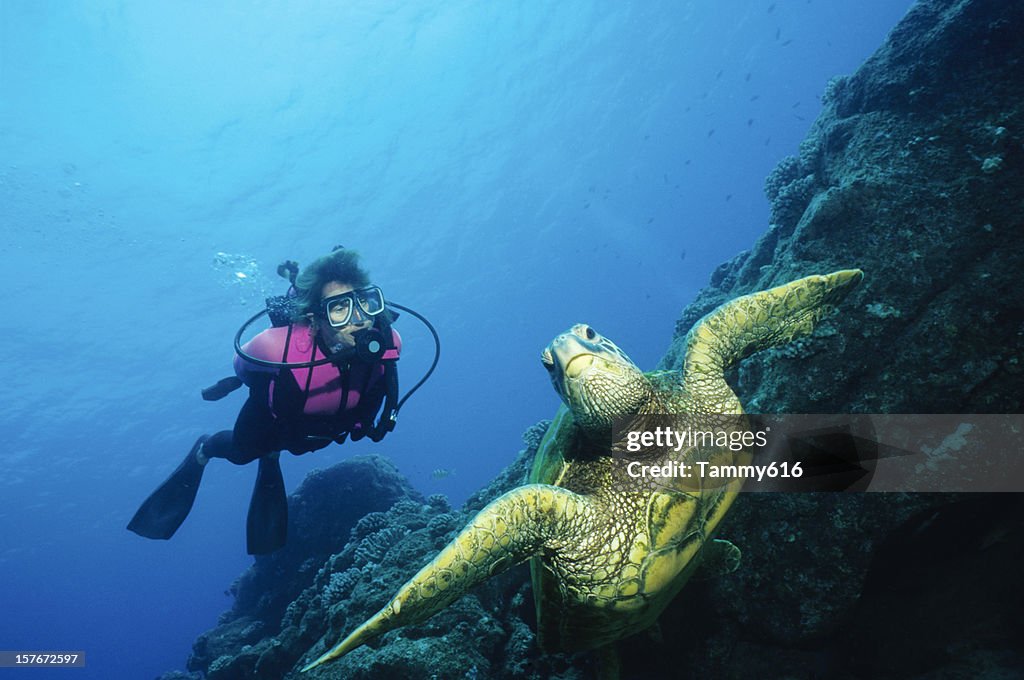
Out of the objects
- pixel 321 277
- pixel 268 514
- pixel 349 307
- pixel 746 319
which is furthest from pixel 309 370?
pixel 746 319

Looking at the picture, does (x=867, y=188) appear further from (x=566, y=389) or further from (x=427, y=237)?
(x=427, y=237)

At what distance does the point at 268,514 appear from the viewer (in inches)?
223

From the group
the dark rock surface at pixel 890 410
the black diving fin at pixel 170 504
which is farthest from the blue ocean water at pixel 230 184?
the dark rock surface at pixel 890 410

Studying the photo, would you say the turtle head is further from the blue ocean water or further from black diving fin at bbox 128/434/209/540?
the blue ocean water

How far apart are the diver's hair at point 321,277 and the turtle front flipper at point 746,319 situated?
11.9ft

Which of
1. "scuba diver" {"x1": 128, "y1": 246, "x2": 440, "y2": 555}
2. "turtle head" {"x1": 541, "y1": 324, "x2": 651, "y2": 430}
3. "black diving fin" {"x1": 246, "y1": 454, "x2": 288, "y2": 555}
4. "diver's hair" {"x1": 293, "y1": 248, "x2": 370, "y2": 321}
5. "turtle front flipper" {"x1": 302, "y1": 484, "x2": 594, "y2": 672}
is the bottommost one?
"turtle front flipper" {"x1": 302, "y1": 484, "x2": 594, "y2": 672}

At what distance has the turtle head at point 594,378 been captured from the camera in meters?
1.97

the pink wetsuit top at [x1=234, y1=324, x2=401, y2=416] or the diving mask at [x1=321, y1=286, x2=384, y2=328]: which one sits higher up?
the diving mask at [x1=321, y1=286, x2=384, y2=328]

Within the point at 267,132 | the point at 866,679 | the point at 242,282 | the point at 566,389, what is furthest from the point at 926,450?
the point at 242,282

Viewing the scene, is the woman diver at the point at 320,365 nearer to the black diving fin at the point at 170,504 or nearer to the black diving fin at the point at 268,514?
the black diving fin at the point at 268,514

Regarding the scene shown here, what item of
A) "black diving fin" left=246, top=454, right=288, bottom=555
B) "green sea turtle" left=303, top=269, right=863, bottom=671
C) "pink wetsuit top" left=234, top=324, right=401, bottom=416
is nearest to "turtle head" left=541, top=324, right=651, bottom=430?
"green sea turtle" left=303, top=269, right=863, bottom=671

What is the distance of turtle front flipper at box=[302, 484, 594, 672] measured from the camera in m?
1.64

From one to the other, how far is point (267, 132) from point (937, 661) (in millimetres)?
32616

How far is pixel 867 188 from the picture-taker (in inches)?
132
